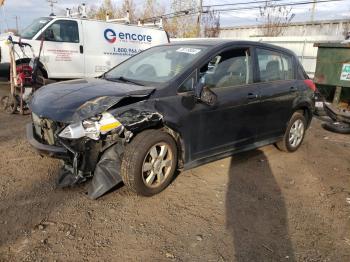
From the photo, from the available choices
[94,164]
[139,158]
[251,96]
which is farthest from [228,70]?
[94,164]

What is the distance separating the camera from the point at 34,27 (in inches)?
384

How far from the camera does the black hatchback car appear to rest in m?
3.47

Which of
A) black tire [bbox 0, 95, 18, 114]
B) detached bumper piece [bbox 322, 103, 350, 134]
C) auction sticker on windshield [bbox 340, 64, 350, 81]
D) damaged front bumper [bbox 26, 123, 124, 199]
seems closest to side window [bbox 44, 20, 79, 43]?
black tire [bbox 0, 95, 18, 114]

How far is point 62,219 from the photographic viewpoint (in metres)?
3.27

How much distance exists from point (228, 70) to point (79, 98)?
6.23ft

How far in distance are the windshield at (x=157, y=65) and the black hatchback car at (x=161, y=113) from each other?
0.02 m

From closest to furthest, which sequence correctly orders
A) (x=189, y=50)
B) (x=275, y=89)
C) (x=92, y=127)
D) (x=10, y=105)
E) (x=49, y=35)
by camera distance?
1. (x=92, y=127)
2. (x=189, y=50)
3. (x=275, y=89)
4. (x=10, y=105)
5. (x=49, y=35)

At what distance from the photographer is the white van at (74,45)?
955cm

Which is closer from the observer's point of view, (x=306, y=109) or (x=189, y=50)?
(x=189, y=50)

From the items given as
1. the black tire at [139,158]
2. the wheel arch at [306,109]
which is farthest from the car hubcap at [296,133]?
the black tire at [139,158]

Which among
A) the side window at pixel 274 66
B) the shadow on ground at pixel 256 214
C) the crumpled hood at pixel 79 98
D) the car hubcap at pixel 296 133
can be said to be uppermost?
the side window at pixel 274 66

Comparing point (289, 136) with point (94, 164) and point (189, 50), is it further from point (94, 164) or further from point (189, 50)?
point (94, 164)

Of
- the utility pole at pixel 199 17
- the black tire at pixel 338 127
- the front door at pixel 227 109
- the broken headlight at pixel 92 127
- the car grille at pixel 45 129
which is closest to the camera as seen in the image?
the broken headlight at pixel 92 127

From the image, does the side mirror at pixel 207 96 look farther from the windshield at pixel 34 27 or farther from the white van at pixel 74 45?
the windshield at pixel 34 27
